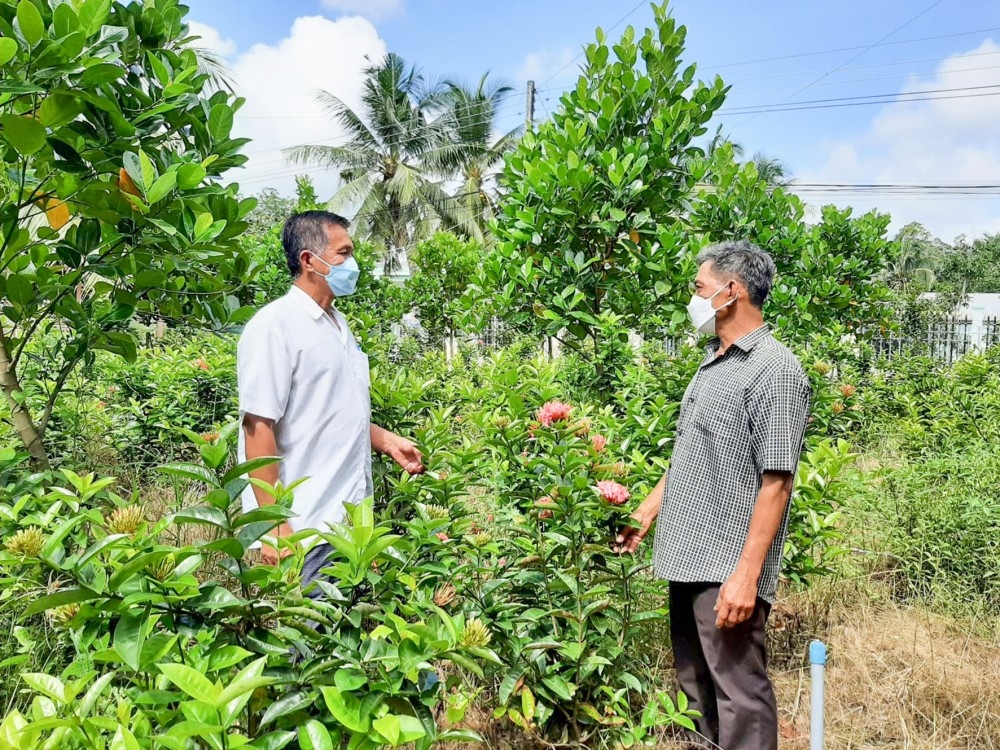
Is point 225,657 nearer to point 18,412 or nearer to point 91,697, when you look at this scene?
point 91,697

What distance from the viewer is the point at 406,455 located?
90.2 inches

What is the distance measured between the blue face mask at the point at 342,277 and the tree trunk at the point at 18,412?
3.18 ft

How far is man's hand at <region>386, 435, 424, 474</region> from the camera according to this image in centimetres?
227

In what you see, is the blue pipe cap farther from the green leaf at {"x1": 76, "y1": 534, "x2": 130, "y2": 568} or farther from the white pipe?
the green leaf at {"x1": 76, "y1": 534, "x2": 130, "y2": 568}

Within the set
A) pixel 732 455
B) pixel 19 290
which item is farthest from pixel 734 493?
pixel 19 290

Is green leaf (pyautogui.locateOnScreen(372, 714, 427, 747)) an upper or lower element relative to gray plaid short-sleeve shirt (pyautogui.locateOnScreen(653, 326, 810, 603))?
lower

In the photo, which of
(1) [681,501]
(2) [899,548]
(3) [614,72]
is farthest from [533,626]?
(3) [614,72]

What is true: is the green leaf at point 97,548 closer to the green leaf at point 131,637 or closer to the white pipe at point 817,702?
the green leaf at point 131,637

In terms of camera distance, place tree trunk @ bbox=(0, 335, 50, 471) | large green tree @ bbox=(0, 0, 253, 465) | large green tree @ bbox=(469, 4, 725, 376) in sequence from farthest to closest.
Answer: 1. large green tree @ bbox=(469, 4, 725, 376)
2. tree trunk @ bbox=(0, 335, 50, 471)
3. large green tree @ bbox=(0, 0, 253, 465)

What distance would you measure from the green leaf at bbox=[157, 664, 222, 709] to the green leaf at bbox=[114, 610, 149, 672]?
0.06 metres

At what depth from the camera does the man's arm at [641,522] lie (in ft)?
7.21

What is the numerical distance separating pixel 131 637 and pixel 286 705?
0.86ft

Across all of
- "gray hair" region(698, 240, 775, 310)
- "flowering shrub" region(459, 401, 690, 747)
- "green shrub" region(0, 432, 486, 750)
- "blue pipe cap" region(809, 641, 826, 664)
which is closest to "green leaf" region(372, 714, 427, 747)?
"green shrub" region(0, 432, 486, 750)

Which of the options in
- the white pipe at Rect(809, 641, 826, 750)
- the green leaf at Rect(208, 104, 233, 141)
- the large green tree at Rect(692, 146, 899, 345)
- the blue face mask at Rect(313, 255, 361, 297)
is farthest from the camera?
the large green tree at Rect(692, 146, 899, 345)
